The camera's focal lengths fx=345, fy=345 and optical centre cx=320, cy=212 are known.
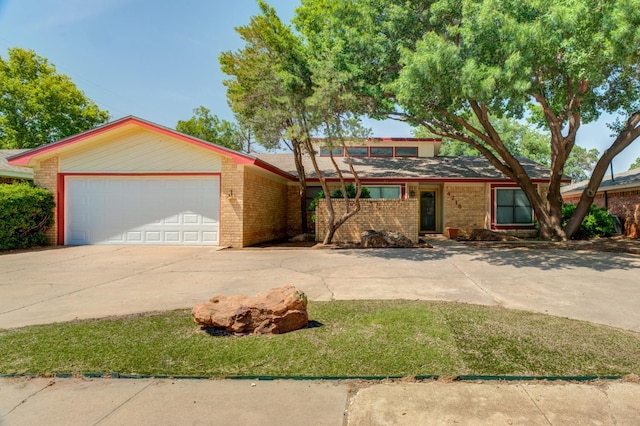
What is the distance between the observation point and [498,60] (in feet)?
28.7

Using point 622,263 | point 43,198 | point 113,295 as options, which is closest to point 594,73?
point 622,263

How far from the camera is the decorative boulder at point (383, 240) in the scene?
39.7ft

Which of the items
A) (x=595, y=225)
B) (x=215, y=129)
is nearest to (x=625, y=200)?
(x=595, y=225)

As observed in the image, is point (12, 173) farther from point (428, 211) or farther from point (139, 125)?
point (428, 211)

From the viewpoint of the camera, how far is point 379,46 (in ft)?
33.7

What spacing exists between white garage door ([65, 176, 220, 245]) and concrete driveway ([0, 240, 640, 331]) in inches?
62.1

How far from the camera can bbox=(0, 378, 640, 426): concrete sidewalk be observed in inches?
90.4

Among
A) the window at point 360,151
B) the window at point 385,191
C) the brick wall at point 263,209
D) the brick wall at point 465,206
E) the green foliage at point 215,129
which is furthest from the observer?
the green foliage at point 215,129

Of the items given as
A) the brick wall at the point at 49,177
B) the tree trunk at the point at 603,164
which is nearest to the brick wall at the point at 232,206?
the brick wall at the point at 49,177

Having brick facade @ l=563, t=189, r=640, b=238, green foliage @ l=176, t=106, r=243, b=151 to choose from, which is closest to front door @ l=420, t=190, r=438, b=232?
brick facade @ l=563, t=189, r=640, b=238

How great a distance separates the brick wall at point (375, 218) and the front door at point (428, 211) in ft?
13.3

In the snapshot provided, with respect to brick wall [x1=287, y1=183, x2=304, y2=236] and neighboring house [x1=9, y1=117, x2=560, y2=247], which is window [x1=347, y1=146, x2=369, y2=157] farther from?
neighboring house [x1=9, y1=117, x2=560, y2=247]

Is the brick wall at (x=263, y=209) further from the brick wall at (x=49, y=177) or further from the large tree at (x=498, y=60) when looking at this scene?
the brick wall at (x=49, y=177)

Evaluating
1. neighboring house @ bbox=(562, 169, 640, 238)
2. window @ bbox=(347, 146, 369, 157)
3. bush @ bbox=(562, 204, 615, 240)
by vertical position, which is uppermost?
window @ bbox=(347, 146, 369, 157)
